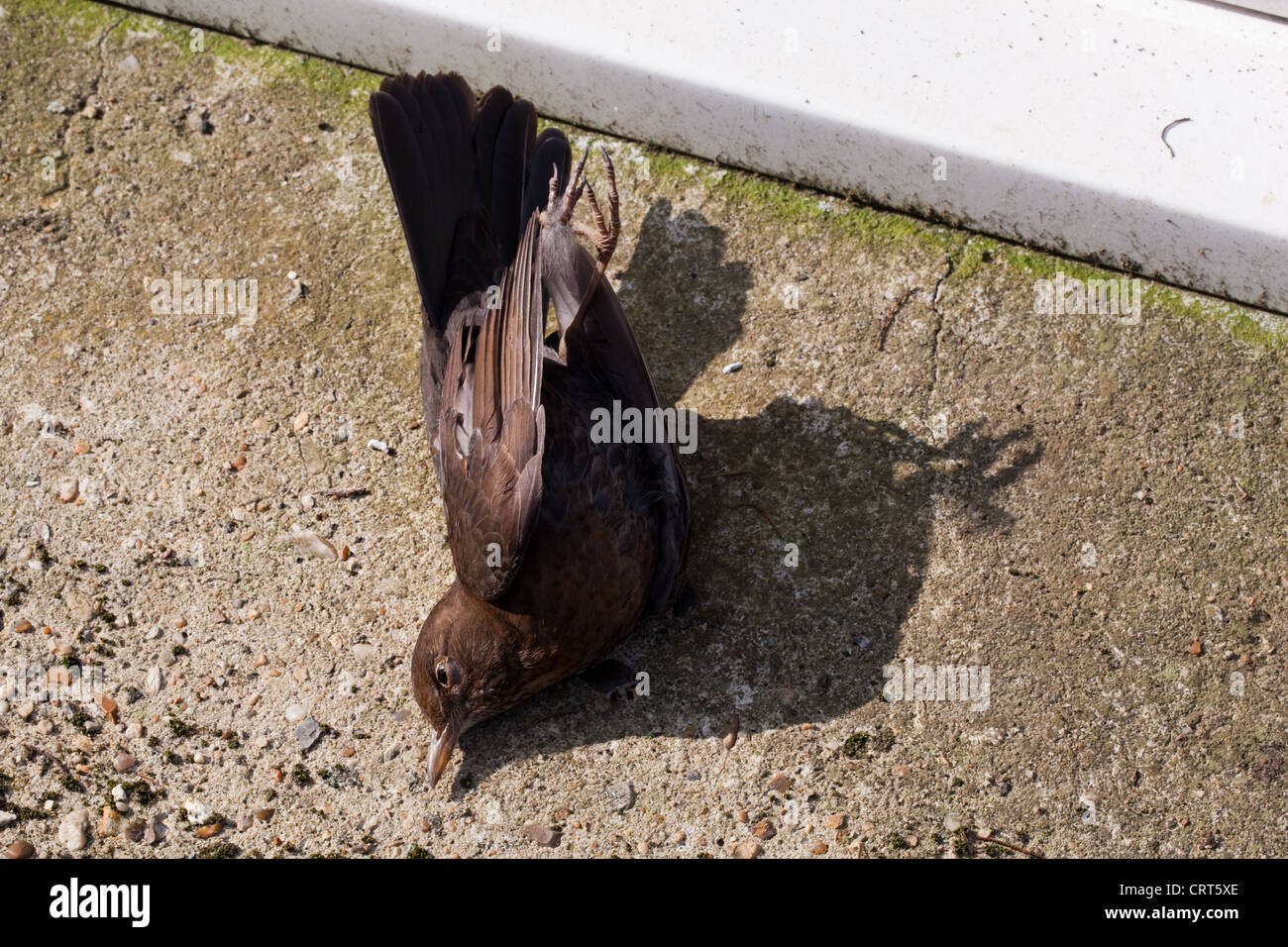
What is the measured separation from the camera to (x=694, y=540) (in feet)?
13.8

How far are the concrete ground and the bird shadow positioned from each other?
13mm

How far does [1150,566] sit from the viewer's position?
Answer: 402 centimetres

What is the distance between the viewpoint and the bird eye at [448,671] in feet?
12.1

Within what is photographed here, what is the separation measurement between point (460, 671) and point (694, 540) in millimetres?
957

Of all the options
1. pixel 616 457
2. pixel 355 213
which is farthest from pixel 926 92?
pixel 355 213

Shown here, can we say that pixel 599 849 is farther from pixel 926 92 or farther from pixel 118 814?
pixel 926 92

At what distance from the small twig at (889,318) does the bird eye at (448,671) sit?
74.8 inches

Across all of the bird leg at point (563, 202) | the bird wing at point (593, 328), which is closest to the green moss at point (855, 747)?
the bird wing at point (593, 328)

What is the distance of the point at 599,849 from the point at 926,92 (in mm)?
2894

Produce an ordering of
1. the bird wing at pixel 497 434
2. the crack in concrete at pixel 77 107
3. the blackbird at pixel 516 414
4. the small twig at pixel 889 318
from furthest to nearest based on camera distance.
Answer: the crack in concrete at pixel 77 107 < the small twig at pixel 889 318 < the blackbird at pixel 516 414 < the bird wing at pixel 497 434

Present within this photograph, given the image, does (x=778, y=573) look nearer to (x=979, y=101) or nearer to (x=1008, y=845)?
(x=1008, y=845)

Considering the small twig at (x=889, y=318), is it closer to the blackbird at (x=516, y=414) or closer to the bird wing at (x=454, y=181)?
the blackbird at (x=516, y=414)

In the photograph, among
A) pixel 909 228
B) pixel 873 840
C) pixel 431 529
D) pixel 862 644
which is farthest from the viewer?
pixel 909 228

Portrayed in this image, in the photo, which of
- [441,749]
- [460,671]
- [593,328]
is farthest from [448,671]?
[593,328]
